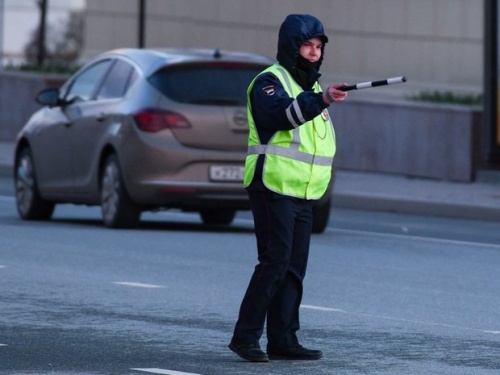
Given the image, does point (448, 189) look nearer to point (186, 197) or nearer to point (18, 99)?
point (186, 197)

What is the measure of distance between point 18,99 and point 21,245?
49.1 ft

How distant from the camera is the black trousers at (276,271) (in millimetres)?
8453

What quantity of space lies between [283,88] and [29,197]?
8.65 meters

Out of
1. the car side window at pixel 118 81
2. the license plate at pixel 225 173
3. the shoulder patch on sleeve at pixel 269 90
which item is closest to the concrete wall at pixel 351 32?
the car side window at pixel 118 81

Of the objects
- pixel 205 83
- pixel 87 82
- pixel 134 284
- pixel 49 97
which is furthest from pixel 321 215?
pixel 134 284

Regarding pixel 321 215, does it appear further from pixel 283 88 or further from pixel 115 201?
pixel 283 88

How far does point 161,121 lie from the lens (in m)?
15.2

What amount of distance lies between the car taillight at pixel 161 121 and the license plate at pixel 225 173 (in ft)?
1.36

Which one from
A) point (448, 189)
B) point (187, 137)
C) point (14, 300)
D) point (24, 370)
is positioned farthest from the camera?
point (448, 189)

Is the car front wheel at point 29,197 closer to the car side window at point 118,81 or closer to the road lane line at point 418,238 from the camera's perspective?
the car side window at point 118,81

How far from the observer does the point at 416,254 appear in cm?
1452

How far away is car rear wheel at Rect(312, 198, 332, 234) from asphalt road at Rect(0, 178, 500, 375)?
0.44 feet

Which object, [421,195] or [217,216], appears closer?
[217,216]

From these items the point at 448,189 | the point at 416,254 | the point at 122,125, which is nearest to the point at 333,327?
the point at 416,254
